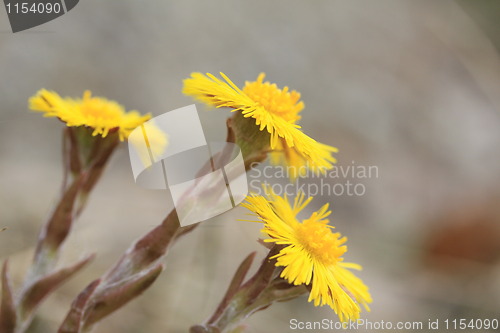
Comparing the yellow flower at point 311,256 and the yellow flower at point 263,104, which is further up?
the yellow flower at point 263,104

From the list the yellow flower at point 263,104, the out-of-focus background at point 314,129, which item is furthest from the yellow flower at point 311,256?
the out-of-focus background at point 314,129

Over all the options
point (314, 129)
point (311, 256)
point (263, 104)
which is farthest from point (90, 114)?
point (314, 129)

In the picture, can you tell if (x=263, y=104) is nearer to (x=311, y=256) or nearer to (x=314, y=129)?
(x=311, y=256)

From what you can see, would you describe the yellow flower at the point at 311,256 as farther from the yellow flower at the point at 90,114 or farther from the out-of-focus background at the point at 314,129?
the out-of-focus background at the point at 314,129

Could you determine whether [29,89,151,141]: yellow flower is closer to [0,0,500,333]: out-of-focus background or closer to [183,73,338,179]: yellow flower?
[183,73,338,179]: yellow flower

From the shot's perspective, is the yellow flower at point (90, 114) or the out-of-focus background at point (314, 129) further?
the out-of-focus background at point (314, 129)

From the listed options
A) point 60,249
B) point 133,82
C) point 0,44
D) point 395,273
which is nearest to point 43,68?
point 0,44
